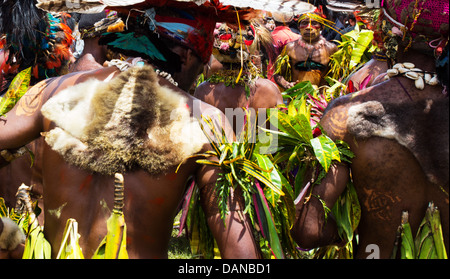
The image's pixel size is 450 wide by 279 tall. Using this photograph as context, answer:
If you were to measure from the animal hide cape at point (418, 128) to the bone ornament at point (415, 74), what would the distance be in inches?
3.4

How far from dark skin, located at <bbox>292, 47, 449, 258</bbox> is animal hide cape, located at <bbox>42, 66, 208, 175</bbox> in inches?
26.5

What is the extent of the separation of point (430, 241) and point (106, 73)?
61.9 inches

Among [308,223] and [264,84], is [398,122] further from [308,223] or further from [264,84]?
[264,84]

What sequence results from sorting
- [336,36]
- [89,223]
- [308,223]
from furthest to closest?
[336,36] < [308,223] < [89,223]

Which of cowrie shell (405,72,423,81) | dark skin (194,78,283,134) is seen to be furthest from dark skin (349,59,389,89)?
cowrie shell (405,72,423,81)

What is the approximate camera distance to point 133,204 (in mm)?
2240

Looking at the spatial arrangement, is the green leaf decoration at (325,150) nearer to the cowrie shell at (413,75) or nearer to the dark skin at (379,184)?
the dark skin at (379,184)

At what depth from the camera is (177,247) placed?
566 cm

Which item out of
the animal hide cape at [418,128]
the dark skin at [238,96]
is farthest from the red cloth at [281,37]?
the animal hide cape at [418,128]

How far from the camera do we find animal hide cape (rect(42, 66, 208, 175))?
2.22m

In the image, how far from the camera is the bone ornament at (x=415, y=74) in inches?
93.0

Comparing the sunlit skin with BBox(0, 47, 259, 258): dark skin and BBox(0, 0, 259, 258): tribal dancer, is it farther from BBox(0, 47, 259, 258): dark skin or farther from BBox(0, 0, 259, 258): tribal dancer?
BBox(0, 47, 259, 258): dark skin

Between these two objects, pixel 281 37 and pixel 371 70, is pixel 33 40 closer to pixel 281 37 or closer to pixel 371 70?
pixel 371 70

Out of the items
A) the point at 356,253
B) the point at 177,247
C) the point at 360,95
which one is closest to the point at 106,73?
the point at 360,95
